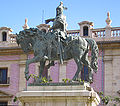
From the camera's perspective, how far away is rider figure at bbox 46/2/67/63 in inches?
568

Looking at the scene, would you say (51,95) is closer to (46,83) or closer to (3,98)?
(46,83)

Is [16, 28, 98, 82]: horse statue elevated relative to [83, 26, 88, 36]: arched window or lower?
lower

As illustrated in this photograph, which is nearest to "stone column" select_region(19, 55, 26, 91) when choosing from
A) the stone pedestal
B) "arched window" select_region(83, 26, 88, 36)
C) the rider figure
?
"arched window" select_region(83, 26, 88, 36)

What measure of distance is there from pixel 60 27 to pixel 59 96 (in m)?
2.90

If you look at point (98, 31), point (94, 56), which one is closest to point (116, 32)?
point (98, 31)

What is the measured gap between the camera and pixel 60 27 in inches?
595

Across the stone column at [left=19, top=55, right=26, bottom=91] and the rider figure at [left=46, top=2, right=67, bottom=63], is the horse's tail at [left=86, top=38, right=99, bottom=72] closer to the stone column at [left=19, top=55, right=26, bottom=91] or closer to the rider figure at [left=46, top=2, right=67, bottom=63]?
the rider figure at [left=46, top=2, right=67, bottom=63]

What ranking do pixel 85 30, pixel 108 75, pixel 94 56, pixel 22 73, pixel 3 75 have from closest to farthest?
pixel 94 56, pixel 108 75, pixel 85 30, pixel 22 73, pixel 3 75

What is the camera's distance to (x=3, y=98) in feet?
113

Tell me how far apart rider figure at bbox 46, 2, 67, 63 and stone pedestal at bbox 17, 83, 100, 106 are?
124 centimetres

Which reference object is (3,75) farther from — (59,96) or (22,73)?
(59,96)

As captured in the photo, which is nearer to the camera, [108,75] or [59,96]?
[59,96]

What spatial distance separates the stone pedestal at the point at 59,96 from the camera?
43.6 feet

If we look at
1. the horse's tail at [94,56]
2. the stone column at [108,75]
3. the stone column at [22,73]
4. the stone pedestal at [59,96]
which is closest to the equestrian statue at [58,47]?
A: the horse's tail at [94,56]
